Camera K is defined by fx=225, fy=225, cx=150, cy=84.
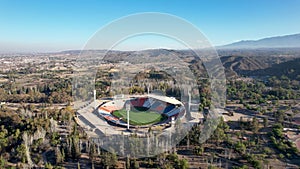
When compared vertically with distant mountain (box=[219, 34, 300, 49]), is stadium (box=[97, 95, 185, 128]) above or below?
below

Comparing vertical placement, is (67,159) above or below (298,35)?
below

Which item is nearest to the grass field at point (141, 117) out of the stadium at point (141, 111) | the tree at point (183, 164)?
the stadium at point (141, 111)

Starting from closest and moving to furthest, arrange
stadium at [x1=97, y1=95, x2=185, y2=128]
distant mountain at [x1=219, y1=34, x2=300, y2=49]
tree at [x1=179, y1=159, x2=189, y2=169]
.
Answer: tree at [x1=179, y1=159, x2=189, y2=169]
stadium at [x1=97, y1=95, x2=185, y2=128]
distant mountain at [x1=219, y1=34, x2=300, y2=49]

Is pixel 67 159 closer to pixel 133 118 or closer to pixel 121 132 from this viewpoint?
pixel 121 132

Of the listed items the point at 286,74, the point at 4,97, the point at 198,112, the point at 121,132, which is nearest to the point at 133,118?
the point at 121,132

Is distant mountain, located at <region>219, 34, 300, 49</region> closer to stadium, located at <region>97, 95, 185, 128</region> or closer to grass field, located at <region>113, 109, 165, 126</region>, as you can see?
stadium, located at <region>97, 95, 185, 128</region>

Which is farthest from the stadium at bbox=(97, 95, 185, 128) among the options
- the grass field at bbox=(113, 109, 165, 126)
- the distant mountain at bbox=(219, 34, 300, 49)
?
the distant mountain at bbox=(219, 34, 300, 49)

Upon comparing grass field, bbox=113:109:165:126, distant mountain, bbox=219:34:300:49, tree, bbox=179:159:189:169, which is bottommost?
tree, bbox=179:159:189:169
